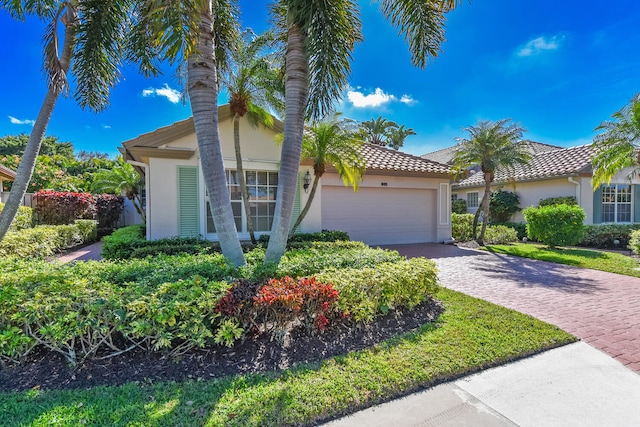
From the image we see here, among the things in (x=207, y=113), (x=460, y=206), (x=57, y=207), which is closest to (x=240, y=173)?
(x=207, y=113)

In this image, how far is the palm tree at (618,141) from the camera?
11.4m

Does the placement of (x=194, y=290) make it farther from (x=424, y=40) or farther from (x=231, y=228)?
(x=424, y=40)

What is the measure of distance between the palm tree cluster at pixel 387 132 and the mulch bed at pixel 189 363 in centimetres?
3156

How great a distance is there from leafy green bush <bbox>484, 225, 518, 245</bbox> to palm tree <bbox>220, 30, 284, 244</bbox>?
1248cm

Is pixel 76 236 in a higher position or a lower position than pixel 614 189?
lower

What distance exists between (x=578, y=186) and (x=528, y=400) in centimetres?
1715

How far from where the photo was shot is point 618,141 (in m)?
12.1

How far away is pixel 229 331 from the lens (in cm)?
355

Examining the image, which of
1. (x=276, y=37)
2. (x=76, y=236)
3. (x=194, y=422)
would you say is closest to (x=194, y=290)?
(x=194, y=422)

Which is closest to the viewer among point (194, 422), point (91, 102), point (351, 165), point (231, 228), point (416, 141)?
point (194, 422)

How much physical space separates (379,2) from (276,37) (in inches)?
98.5

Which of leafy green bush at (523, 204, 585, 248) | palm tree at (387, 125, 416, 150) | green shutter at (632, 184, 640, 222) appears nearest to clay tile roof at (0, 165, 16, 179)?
leafy green bush at (523, 204, 585, 248)

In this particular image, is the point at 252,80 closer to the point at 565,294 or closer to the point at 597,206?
the point at 565,294

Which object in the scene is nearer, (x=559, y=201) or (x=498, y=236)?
(x=498, y=236)
